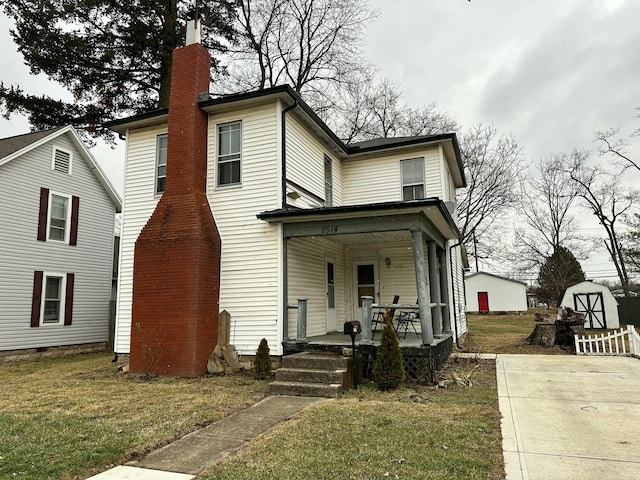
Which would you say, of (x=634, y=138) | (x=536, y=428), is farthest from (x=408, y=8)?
(x=634, y=138)

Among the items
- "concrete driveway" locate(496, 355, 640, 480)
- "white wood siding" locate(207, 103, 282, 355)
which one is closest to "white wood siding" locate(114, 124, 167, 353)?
"white wood siding" locate(207, 103, 282, 355)

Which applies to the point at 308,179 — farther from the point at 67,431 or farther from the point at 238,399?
the point at 67,431

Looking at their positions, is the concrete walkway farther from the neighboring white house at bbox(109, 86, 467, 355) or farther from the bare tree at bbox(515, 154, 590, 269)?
the bare tree at bbox(515, 154, 590, 269)

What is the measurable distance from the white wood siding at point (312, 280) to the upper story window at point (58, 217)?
9.29m

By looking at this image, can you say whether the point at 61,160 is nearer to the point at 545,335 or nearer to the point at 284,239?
the point at 284,239

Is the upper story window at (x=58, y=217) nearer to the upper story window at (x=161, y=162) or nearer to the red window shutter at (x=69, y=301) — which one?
the red window shutter at (x=69, y=301)

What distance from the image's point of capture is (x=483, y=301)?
33.6 metres

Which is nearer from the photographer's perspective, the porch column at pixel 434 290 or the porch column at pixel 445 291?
the porch column at pixel 434 290

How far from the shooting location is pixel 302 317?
8805mm

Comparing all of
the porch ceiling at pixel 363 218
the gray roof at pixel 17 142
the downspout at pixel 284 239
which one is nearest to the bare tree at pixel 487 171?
the porch ceiling at pixel 363 218

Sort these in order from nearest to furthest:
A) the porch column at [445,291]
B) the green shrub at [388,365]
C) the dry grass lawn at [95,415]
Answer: the dry grass lawn at [95,415], the green shrub at [388,365], the porch column at [445,291]

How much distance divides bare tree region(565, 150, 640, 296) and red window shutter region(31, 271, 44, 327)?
1203 inches

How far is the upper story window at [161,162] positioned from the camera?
10555 millimetres

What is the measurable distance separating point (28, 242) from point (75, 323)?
10.4ft
